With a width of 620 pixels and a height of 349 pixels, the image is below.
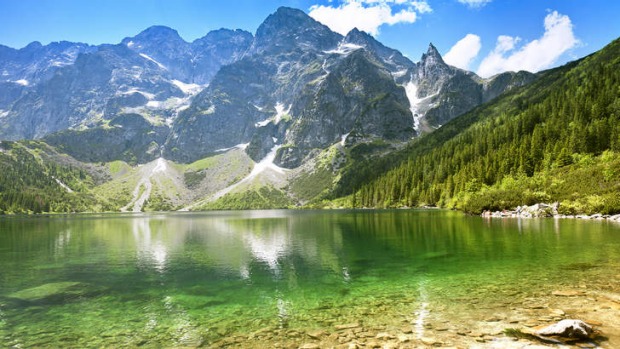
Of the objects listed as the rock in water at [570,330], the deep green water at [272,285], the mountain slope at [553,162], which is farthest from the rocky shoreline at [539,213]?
the rock in water at [570,330]

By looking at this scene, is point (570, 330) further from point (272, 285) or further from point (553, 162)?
point (553, 162)

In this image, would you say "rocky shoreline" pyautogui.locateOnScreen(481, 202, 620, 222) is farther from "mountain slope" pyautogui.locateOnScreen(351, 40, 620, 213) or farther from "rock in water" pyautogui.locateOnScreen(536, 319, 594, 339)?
"rock in water" pyautogui.locateOnScreen(536, 319, 594, 339)

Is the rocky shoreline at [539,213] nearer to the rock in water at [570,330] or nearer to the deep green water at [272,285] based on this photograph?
the deep green water at [272,285]

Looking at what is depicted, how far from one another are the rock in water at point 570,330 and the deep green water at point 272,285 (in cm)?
391

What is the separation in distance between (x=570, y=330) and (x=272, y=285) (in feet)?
70.5

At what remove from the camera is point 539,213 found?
3374 inches

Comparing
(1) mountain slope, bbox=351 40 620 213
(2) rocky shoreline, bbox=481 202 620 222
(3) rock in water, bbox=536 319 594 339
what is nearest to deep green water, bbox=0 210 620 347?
(3) rock in water, bbox=536 319 594 339

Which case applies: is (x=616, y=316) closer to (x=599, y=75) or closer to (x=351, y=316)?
(x=351, y=316)

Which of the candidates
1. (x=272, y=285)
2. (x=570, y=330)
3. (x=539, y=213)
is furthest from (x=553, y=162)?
(x=570, y=330)

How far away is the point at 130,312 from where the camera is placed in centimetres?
2370

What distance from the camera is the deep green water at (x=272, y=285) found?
19922mm

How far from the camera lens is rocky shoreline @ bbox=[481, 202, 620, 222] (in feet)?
235

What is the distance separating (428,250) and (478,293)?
22222 millimetres

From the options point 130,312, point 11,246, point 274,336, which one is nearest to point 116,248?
point 11,246
